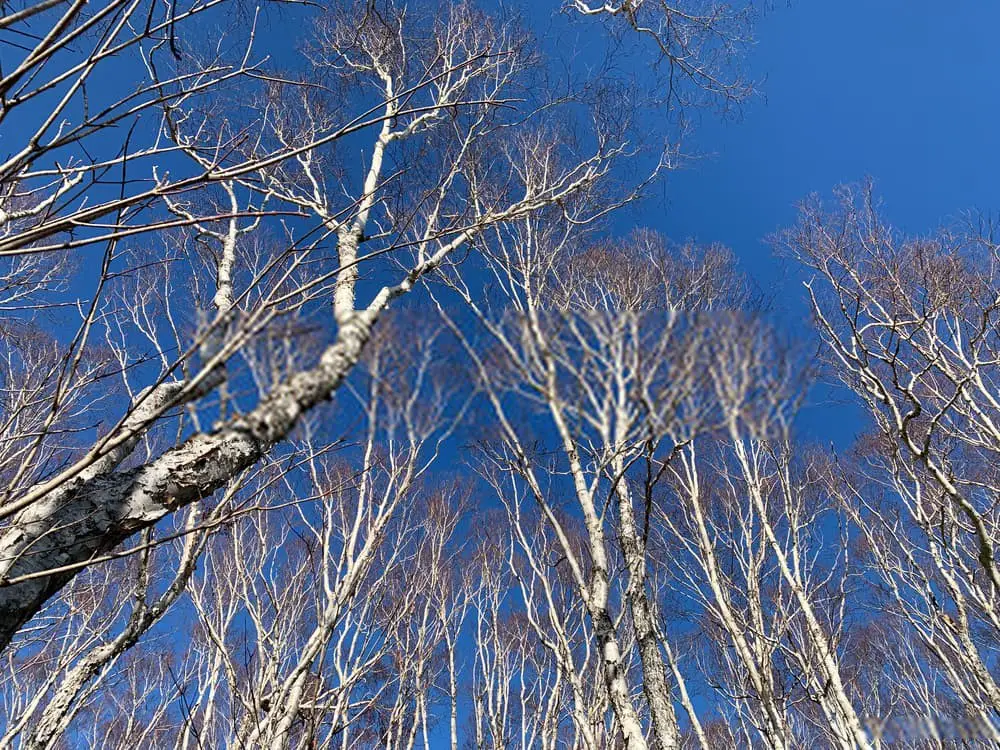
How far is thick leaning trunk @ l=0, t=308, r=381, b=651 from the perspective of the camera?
1115 millimetres

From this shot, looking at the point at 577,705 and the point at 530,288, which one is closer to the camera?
the point at 577,705

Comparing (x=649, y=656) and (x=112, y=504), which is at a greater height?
(x=112, y=504)

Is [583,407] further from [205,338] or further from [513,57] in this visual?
[513,57]

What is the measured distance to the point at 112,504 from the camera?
1.36 m

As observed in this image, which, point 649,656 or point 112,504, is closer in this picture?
point 112,504

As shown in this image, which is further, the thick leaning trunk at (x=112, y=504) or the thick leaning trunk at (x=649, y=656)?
the thick leaning trunk at (x=649, y=656)

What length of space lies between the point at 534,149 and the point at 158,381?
526 cm

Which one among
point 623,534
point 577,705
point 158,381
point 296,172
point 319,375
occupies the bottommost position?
point 577,705

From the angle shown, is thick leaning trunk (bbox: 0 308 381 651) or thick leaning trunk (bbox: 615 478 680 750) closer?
thick leaning trunk (bbox: 0 308 381 651)

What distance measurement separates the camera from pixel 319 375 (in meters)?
0.98

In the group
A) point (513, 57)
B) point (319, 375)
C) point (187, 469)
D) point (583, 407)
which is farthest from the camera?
point (513, 57)

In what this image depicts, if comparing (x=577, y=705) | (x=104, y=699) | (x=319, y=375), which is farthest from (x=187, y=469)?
(x=104, y=699)

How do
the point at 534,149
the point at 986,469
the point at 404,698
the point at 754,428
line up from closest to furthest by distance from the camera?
1. the point at 754,428
2. the point at 404,698
3. the point at 534,149
4. the point at 986,469

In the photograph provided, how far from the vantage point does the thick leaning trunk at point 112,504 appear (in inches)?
43.9
